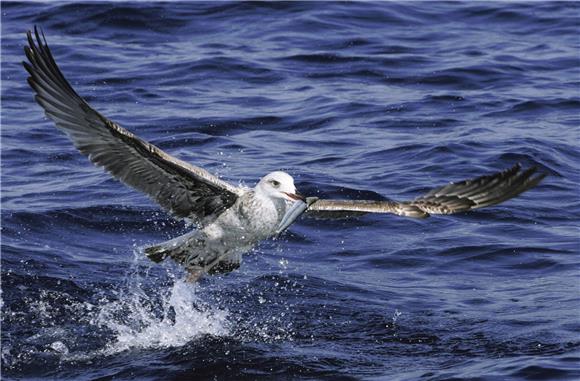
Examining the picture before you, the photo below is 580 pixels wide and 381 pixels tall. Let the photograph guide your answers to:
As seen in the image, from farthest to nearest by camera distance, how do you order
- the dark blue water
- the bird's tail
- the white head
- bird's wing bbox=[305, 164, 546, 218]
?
1. the bird's tail
2. the dark blue water
3. the white head
4. bird's wing bbox=[305, 164, 546, 218]

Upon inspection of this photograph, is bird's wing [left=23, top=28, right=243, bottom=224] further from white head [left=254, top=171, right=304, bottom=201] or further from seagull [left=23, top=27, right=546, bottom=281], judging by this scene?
white head [left=254, top=171, right=304, bottom=201]

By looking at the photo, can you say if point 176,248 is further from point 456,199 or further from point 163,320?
point 456,199

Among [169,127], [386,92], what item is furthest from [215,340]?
[386,92]

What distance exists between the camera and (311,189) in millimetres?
11148

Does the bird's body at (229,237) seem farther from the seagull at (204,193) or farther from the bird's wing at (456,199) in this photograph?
the bird's wing at (456,199)

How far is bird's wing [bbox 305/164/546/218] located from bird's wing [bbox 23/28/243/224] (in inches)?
30.7

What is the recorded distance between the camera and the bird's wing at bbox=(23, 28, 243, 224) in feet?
23.5

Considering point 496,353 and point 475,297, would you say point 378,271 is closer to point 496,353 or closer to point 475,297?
point 475,297

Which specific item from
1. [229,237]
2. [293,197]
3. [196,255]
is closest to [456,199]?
[293,197]

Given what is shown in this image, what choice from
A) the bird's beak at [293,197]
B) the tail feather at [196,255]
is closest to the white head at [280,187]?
the bird's beak at [293,197]

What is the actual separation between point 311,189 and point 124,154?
3869 millimetres

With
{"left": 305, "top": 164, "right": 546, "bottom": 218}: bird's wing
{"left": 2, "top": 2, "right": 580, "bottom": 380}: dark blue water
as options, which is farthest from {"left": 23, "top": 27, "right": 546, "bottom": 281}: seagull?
{"left": 2, "top": 2, "right": 580, "bottom": 380}: dark blue water

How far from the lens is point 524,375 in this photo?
7086 millimetres

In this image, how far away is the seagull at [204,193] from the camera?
7.18 metres
